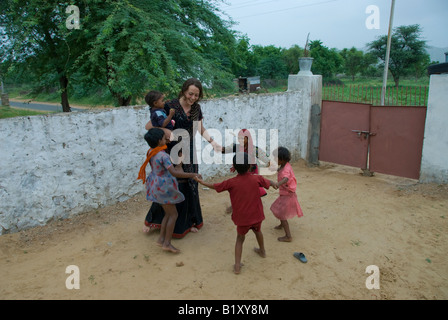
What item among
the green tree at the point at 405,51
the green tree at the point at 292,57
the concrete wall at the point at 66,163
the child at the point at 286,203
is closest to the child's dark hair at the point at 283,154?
the child at the point at 286,203

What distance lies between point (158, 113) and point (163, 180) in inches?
29.5

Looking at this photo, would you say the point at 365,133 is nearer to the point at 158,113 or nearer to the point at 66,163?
the point at 158,113

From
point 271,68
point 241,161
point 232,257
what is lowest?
point 232,257

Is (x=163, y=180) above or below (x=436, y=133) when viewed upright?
below

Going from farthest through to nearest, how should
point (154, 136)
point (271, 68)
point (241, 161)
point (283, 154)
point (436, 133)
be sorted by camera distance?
point (271, 68) < point (436, 133) < point (283, 154) < point (154, 136) < point (241, 161)

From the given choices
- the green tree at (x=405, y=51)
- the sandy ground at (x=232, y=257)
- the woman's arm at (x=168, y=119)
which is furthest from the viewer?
the green tree at (x=405, y=51)

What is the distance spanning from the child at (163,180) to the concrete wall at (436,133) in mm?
4474

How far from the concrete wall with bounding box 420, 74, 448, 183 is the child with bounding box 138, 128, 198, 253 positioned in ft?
14.7

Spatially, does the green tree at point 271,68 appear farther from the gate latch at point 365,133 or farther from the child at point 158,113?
the child at point 158,113

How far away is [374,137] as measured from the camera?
21.3 ft

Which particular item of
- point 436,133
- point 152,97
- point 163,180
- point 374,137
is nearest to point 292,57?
point 374,137

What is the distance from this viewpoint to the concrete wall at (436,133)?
5531mm

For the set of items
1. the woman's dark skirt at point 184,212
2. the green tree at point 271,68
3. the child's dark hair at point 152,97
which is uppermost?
the green tree at point 271,68
